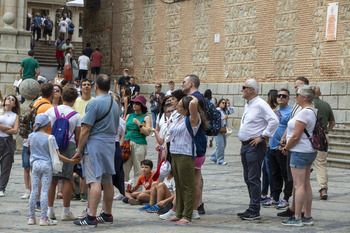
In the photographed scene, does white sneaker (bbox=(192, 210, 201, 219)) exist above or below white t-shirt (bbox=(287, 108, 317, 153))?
below

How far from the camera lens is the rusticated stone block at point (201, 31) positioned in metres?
24.4

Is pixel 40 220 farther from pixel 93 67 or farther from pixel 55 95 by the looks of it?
pixel 93 67

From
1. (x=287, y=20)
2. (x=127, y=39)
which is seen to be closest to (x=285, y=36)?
(x=287, y=20)

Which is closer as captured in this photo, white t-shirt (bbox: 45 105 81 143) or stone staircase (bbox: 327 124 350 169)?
white t-shirt (bbox: 45 105 81 143)

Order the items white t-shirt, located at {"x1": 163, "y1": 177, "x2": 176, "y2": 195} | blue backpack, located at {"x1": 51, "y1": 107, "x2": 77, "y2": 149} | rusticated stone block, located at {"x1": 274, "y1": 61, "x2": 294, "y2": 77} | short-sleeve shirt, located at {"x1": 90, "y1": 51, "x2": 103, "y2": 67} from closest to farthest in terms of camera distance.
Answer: blue backpack, located at {"x1": 51, "y1": 107, "x2": 77, "y2": 149} → white t-shirt, located at {"x1": 163, "y1": 177, "x2": 176, "y2": 195} → rusticated stone block, located at {"x1": 274, "y1": 61, "x2": 294, "y2": 77} → short-sleeve shirt, located at {"x1": 90, "y1": 51, "x2": 103, "y2": 67}

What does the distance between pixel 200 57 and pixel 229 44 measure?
182 centimetres

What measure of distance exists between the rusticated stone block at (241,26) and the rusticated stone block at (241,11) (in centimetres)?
17

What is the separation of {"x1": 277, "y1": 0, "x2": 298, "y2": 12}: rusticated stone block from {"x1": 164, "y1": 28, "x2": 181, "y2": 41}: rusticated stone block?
19.0 feet

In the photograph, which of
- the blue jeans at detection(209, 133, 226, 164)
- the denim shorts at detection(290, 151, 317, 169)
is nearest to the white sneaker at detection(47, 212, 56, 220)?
the denim shorts at detection(290, 151, 317, 169)

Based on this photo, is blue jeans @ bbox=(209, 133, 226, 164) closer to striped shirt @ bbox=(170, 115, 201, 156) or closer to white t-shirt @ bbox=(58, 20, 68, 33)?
striped shirt @ bbox=(170, 115, 201, 156)

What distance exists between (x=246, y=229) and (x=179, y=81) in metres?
18.0

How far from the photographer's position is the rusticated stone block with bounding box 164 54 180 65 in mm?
26109

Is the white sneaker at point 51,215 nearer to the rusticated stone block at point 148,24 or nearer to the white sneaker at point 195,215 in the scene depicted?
the white sneaker at point 195,215

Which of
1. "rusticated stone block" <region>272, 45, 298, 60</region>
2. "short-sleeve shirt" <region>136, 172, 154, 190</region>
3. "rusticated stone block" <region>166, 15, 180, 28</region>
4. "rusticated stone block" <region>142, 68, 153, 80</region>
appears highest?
"rusticated stone block" <region>166, 15, 180, 28</region>
